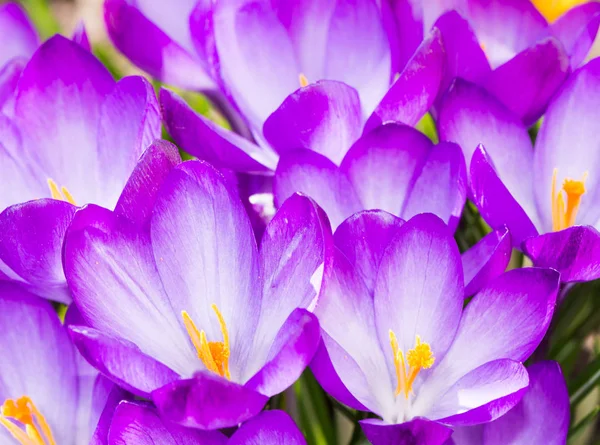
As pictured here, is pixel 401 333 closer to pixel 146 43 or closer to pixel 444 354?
pixel 444 354

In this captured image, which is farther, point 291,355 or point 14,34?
point 14,34

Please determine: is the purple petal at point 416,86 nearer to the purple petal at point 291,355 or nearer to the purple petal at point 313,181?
the purple petal at point 313,181

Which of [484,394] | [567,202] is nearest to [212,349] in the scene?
[484,394]

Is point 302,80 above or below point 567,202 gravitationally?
above

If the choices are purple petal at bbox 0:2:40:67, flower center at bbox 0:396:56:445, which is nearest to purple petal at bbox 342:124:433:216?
flower center at bbox 0:396:56:445

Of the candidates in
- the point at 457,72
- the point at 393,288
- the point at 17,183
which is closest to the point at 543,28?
the point at 457,72

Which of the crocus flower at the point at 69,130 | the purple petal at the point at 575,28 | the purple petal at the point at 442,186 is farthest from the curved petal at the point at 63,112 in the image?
the purple petal at the point at 575,28

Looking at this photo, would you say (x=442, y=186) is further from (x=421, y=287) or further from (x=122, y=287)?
(x=122, y=287)
